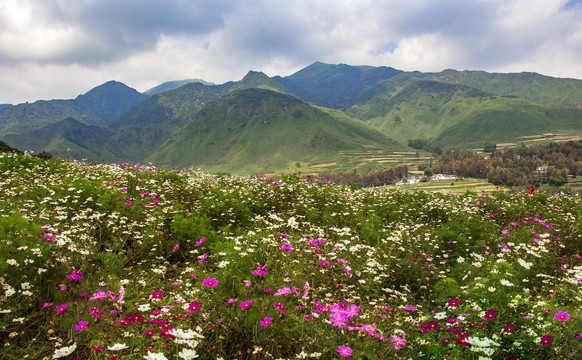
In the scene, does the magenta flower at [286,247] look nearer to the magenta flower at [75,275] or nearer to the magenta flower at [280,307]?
the magenta flower at [280,307]

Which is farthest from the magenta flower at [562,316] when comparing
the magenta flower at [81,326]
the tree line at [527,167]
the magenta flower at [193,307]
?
the tree line at [527,167]

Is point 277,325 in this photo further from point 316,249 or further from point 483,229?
point 483,229

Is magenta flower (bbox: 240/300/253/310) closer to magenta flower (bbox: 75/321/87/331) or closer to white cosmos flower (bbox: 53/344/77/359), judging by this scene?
white cosmos flower (bbox: 53/344/77/359)

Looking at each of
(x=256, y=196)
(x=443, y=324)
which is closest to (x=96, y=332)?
(x=443, y=324)

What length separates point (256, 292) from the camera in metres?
3.93

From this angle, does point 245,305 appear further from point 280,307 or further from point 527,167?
point 527,167

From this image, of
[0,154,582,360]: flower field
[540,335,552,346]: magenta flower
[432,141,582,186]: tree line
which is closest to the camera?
[540,335,552,346]: magenta flower

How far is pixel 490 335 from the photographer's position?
11.5 feet

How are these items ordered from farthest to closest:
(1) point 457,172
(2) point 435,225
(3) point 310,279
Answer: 1. (1) point 457,172
2. (2) point 435,225
3. (3) point 310,279

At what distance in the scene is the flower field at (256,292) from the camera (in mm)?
3131

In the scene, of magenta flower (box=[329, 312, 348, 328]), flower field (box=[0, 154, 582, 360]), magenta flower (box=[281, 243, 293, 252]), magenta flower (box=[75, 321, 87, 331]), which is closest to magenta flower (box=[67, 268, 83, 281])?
flower field (box=[0, 154, 582, 360])

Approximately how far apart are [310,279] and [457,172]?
162407 millimetres

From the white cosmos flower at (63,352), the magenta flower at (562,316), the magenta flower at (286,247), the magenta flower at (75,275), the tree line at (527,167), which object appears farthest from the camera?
the tree line at (527,167)

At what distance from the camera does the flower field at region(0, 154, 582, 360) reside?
3.13 metres
